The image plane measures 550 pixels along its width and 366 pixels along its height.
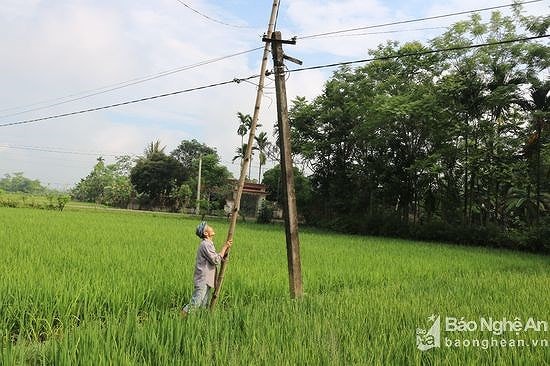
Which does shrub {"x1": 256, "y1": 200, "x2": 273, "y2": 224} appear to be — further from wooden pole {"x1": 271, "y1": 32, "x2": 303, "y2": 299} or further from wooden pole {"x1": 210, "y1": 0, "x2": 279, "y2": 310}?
wooden pole {"x1": 210, "y1": 0, "x2": 279, "y2": 310}

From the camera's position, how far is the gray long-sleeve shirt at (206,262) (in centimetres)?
469

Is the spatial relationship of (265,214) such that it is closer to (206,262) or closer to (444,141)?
(444,141)

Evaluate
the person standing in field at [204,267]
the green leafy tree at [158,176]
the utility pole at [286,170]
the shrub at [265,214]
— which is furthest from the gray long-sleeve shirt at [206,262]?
the green leafy tree at [158,176]

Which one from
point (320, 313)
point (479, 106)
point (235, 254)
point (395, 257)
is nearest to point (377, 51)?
point (479, 106)

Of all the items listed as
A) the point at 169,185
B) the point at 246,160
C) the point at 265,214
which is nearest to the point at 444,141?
the point at 265,214

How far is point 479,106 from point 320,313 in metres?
15.9

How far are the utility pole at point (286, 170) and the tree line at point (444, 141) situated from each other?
1150cm

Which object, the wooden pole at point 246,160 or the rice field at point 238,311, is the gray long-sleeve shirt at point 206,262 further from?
the rice field at point 238,311

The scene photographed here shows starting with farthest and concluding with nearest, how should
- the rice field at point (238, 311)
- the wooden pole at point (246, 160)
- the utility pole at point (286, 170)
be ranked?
the utility pole at point (286, 170) → the wooden pole at point (246, 160) → the rice field at point (238, 311)

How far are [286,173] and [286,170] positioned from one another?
0.04 metres

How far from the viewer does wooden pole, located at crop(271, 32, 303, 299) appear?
5664 mm

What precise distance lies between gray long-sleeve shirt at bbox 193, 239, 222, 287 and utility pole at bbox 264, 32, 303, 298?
1.23 metres

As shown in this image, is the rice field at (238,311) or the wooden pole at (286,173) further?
the wooden pole at (286,173)

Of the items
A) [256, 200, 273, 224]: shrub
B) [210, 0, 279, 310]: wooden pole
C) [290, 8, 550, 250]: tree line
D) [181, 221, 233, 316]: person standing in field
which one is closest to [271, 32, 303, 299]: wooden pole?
[210, 0, 279, 310]: wooden pole
